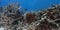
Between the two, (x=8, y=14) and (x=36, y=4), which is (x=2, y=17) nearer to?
(x=8, y=14)

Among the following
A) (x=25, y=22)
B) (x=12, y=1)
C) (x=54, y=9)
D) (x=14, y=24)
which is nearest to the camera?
(x=54, y=9)

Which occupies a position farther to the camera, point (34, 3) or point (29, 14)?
point (34, 3)

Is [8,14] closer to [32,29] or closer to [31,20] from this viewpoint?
[31,20]

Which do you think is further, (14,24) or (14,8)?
(14,8)

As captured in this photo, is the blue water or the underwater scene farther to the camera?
the blue water

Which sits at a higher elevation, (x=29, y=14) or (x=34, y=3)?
(x=34, y=3)

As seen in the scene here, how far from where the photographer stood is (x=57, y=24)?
130 inches

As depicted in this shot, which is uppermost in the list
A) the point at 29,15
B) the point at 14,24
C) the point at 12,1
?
the point at 12,1

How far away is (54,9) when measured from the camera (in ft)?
12.3

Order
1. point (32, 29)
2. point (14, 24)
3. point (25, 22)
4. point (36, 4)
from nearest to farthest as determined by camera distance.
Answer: point (32, 29) → point (25, 22) → point (14, 24) → point (36, 4)

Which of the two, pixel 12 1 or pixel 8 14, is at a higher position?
pixel 12 1

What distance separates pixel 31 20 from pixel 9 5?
1.37m

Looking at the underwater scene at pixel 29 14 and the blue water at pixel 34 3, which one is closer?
the underwater scene at pixel 29 14

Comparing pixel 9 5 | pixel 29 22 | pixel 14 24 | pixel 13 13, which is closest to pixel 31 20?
pixel 29 22
